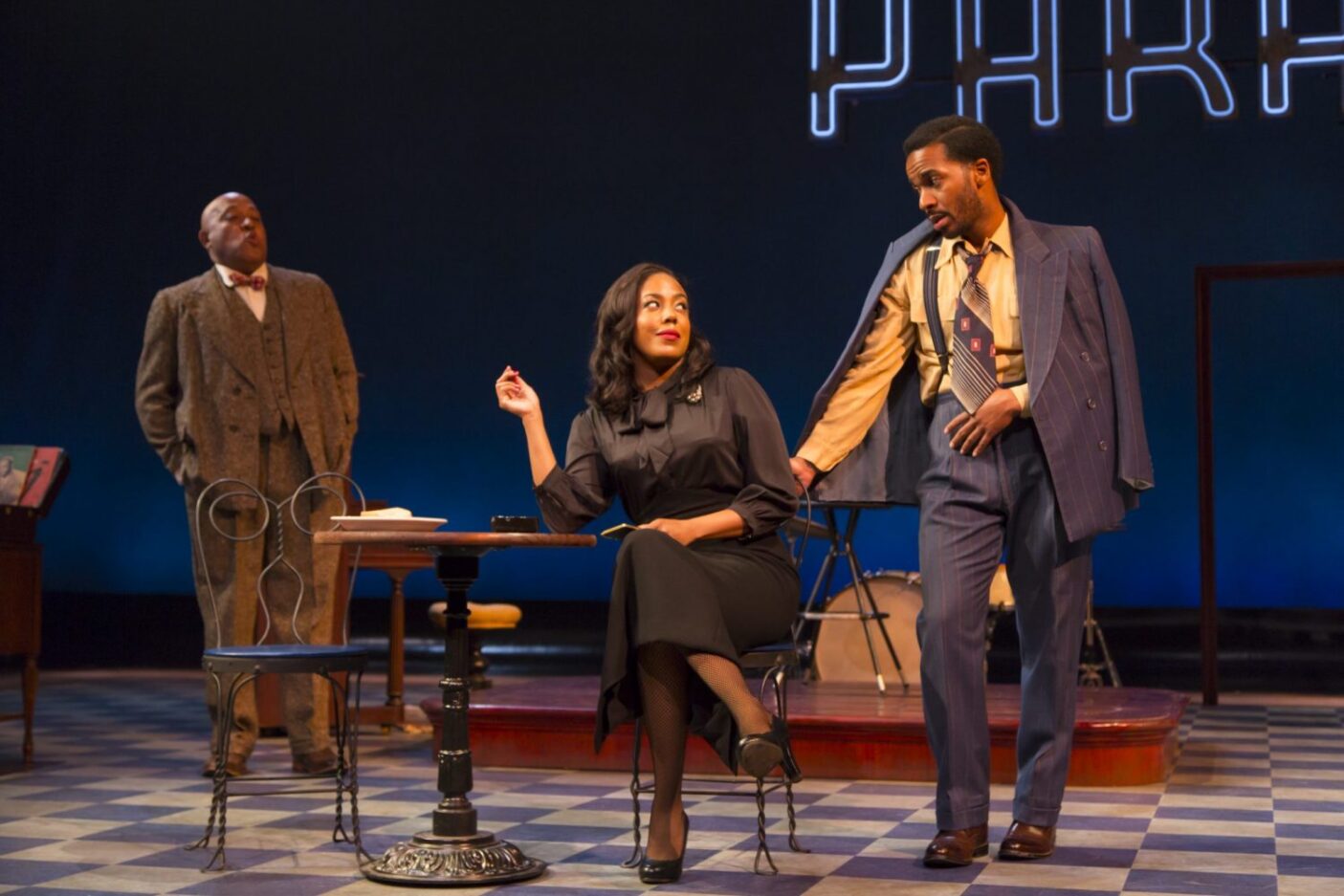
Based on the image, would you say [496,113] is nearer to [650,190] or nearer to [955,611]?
[650,190]

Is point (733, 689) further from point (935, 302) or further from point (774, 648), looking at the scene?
point (935, 302)

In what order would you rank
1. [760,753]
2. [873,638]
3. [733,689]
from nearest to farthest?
[760,753]
[733,689]
[873,638]

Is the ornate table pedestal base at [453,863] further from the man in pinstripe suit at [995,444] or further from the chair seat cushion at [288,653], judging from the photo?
the man in pinstripe suit at [995,444]

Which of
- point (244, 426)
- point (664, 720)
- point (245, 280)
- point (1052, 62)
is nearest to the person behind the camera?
point (664, 720)

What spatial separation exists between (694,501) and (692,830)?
849mm

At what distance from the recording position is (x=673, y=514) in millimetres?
3193

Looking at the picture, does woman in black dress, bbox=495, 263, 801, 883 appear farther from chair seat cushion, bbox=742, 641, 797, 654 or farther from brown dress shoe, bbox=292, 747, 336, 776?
brown dress shoe, bbox=292, 747, 336, 776

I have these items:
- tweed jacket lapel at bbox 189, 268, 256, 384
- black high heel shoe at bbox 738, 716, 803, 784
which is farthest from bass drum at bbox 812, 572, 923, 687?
black high heel shoe at bbox 738, 716, 803, 784

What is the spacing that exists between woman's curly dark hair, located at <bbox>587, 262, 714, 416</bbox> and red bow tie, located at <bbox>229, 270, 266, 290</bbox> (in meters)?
1.66

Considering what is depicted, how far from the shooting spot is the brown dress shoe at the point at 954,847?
10.0 ft

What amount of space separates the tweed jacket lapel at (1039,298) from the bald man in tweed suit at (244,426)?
7.11ft

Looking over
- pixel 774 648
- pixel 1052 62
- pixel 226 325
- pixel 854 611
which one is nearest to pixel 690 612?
pixel 774 648

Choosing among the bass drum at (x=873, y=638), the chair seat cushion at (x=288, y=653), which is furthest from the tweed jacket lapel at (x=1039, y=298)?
the bass drum at (x=873, y=638)

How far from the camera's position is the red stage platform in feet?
14.4
